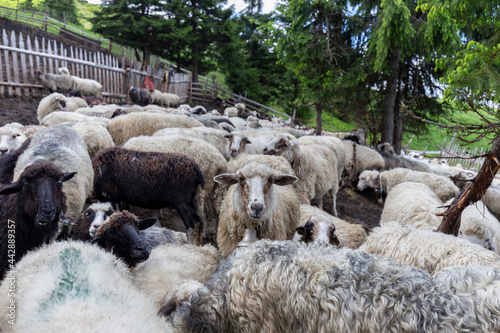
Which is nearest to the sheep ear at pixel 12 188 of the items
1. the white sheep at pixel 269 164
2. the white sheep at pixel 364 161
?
the white sheep at pixel 269 164

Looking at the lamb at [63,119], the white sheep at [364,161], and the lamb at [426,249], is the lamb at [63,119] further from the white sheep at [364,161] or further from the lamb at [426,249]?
the white sheep at [364,161]

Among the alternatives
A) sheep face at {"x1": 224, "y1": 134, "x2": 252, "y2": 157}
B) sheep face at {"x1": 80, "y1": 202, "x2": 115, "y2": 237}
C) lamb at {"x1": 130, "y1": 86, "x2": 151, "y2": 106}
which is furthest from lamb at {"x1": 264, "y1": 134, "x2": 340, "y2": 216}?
lamb at {"x1": 130, "y1": 86, "x2": 151, "y2": 106}

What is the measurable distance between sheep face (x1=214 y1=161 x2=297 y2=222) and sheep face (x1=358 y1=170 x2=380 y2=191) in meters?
6.88

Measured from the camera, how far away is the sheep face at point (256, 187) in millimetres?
3567

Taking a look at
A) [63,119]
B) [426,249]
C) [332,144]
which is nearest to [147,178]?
[426,249]

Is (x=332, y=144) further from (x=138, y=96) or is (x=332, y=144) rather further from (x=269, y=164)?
(x=138, y=96)

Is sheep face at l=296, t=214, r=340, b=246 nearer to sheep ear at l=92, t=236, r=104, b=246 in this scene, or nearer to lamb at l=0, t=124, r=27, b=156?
sheep ear at l=92, t=236, r=104, b=246

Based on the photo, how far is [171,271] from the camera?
2947 mm

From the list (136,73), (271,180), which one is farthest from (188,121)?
(136,73)

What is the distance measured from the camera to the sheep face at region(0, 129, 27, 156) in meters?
5.96

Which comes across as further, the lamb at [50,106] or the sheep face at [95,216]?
the lamb at [50,106]

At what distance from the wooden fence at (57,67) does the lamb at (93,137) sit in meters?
7.02

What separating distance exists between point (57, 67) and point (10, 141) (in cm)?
974

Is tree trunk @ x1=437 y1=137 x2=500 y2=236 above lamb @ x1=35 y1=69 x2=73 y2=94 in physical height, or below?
above
